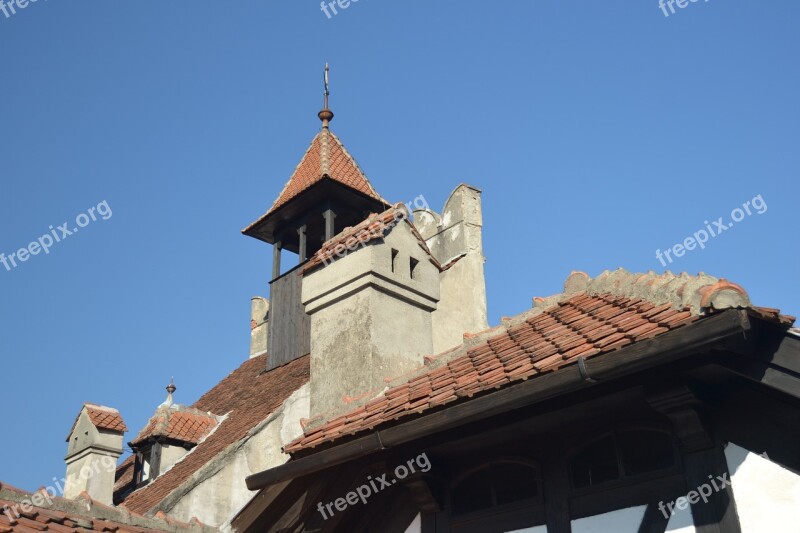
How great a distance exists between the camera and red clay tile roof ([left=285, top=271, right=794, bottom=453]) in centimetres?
575

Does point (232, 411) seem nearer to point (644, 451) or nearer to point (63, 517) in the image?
point (63, 517)

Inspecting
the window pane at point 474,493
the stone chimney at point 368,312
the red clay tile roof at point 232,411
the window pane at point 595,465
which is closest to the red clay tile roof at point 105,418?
the red clay tile roof at point 232,411

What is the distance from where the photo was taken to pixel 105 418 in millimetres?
16109

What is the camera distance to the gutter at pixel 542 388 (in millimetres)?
5227

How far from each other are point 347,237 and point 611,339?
5.10 m

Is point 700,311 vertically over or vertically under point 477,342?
under

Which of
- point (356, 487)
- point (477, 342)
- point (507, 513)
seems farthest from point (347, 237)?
point (507, 513)

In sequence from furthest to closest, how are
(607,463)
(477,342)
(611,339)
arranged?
(477,342) < (607,463) < (611,339)

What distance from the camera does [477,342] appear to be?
8.33 meters

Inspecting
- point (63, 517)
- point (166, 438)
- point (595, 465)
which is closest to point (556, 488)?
point (595, 465)

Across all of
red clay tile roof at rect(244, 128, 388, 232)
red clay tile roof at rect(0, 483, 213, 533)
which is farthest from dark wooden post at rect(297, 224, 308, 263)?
red clay tile roof at rect(0, 483, 213, 533)

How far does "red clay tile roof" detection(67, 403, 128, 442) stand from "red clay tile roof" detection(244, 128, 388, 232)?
5.20 m

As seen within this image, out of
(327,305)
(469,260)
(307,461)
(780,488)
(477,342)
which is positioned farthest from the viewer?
(469,260)

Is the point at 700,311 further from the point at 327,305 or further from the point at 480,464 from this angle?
the point at 327,305
